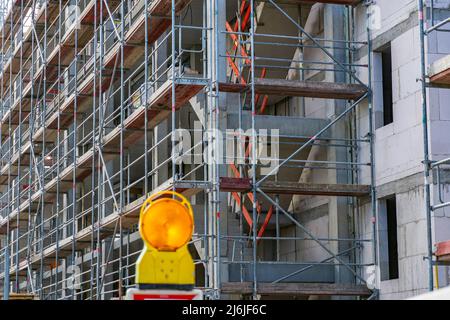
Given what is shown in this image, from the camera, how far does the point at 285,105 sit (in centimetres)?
2033

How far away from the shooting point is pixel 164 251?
297cm

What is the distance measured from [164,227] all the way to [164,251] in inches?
2.9

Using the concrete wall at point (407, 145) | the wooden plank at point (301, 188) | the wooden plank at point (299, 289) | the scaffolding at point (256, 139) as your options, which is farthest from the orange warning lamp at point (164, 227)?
the wooden plank at point (301, 188)

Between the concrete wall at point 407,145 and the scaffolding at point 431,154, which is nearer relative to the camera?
the scaffolding at point 431,154

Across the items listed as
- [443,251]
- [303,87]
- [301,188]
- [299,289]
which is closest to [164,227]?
[443,251]

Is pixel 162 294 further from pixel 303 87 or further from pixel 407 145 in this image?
pixel 303 87

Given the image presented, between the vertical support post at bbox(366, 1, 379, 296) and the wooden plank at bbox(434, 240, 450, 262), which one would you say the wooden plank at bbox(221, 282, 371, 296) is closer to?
the vertical support post at bbox(366, 1, 379, 296)

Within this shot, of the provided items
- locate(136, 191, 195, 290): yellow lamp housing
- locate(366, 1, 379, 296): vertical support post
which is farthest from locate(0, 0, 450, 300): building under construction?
locate(136, 191, 195, 290): yellow lamp housing

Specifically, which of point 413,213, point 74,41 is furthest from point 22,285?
point 413,213

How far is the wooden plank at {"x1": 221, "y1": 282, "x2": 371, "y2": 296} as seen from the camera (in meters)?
15.5

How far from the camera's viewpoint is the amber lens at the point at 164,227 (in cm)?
297

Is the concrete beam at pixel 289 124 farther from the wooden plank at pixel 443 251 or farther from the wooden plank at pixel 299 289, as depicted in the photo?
the wooden plank at pixel 443 251

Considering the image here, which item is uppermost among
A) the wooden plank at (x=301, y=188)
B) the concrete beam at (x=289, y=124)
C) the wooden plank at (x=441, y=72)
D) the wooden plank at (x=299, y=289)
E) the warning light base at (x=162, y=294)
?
the concrete beam at (x=289, y=124)
